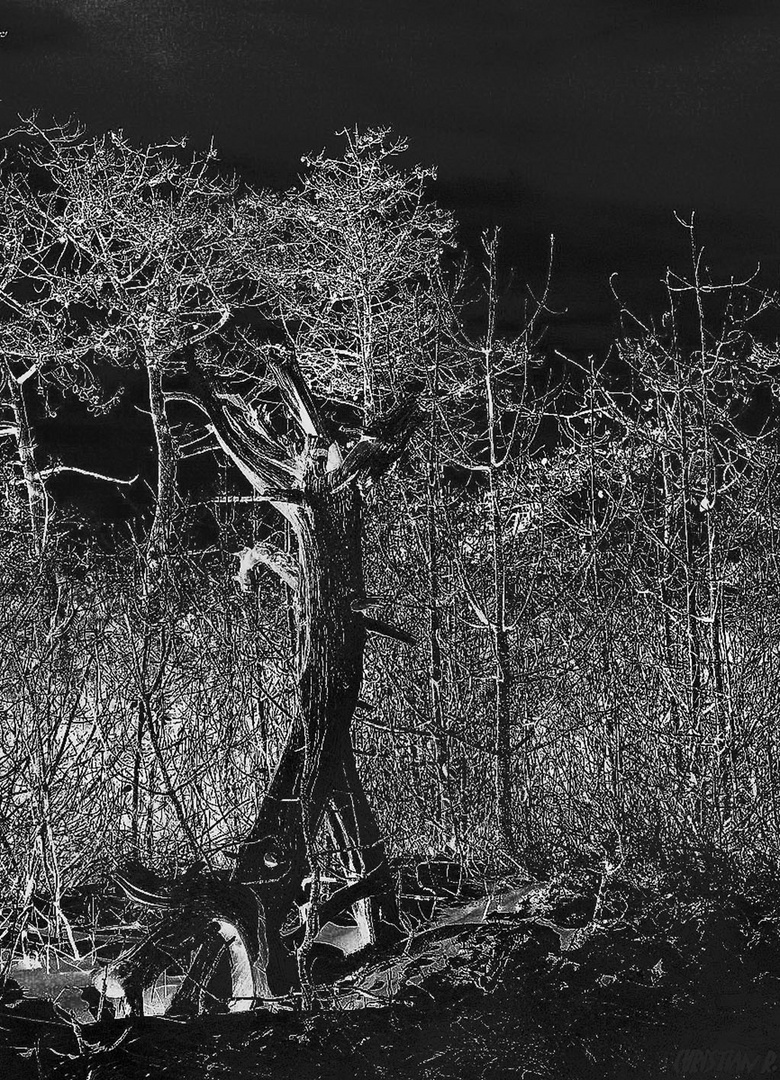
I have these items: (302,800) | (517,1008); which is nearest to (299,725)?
(302,800)

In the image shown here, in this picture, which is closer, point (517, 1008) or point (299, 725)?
point (299, 725)

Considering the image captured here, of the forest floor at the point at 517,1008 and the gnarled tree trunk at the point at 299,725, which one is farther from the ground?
the gnarled tree trunk at the point at 299,725

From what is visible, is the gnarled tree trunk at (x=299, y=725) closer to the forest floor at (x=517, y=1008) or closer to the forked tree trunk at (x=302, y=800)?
the forked tree trunk at (x=302, y=800)

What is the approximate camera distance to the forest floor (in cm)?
819

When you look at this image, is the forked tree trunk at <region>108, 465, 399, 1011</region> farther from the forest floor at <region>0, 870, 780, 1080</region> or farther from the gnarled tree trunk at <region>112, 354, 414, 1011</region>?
the forest floor at <region>0, 870, 780, 1080</region>

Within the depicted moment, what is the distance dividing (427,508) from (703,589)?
3.05 m

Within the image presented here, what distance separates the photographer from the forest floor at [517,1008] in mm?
8188

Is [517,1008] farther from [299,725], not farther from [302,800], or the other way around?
[299,725]

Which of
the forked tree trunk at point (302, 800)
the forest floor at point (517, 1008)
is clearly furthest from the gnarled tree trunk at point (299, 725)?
the forest floor at point (517, 1008)

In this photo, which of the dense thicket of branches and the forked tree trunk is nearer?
the forked tree trunk

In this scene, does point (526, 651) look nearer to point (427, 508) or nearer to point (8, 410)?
point (427, 508)

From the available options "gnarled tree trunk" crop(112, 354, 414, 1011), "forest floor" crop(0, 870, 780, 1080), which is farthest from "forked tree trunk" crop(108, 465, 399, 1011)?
"forest floor" crop(0, 870, 780, 1080)

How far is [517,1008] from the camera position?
30.4ft

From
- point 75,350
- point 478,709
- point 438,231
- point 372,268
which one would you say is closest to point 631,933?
point 478,709
